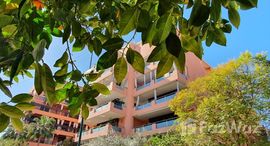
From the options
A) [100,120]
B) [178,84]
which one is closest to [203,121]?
[178,84]

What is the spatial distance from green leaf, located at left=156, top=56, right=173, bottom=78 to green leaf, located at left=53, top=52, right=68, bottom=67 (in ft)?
1.78

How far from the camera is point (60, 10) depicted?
0.95 metres

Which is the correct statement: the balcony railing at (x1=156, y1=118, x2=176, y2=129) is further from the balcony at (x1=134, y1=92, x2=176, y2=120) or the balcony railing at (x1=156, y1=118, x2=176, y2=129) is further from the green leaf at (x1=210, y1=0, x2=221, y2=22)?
the green leaf at (x1=210, y1=0, x2=221, y2=22)

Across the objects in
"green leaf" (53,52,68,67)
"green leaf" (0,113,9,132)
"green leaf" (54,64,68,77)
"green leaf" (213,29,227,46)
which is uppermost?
"green leaf" (213,29,227,46)

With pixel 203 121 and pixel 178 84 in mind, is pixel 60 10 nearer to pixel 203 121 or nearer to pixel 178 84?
pixel 203 121

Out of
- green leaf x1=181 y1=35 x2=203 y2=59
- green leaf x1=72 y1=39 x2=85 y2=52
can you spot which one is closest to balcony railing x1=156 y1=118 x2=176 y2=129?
green leaf x1=72 y1=39 x2=85 y2=52

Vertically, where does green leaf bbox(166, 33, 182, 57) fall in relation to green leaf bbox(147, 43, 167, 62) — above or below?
below

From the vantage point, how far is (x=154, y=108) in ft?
79.7

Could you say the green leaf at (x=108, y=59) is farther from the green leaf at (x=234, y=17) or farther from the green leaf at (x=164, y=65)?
the green leaf at (x=234, y=17)

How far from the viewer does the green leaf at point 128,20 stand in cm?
75

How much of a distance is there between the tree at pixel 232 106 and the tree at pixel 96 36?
12243 mm

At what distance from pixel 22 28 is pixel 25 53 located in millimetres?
249

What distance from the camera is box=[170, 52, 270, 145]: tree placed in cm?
1270

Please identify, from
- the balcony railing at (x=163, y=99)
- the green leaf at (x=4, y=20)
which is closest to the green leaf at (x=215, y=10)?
the green leaf at (x=4, y=20)
